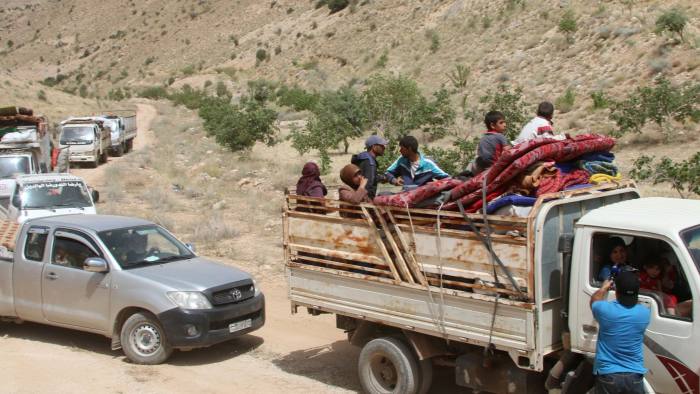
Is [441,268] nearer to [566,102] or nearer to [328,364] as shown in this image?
[328,364]

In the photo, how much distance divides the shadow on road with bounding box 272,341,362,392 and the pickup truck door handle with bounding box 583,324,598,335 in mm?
2792

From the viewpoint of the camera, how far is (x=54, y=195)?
15.3 m

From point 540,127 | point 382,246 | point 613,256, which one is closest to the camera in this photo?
point 613,256

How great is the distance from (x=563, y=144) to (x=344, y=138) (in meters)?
25.3

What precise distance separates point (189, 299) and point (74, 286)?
1590mm

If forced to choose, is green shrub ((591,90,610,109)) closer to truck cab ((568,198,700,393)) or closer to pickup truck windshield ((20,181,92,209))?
pickup truck windshield ((20,181,92,209))

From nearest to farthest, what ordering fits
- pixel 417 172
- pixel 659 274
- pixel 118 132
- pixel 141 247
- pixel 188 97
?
pixel 659 274 < pixel 417 172 < pixel 141 247 < pixel 118 132 < pixel 188 97

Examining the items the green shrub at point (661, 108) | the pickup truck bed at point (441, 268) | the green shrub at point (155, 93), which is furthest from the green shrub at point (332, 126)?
the green shrub at point (155, 93)

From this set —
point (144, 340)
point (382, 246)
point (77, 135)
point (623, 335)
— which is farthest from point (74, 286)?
point (77, 135)

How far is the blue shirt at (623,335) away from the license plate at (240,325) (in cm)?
464

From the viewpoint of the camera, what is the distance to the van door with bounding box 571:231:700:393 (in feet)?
16.9

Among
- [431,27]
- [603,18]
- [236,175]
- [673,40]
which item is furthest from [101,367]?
[431,27]

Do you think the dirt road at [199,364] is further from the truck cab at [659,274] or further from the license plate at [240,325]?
the truck cab at [659,274]

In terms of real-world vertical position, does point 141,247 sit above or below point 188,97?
below
